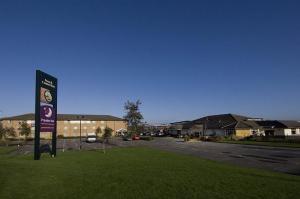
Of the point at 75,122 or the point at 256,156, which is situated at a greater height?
the point at 75,122

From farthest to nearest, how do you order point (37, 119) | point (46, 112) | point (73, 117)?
point (73, 117)
point (46, 112)
point (37, 119)

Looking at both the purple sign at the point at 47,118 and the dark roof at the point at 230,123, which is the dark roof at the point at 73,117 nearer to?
the dark roof at the point at 230,123

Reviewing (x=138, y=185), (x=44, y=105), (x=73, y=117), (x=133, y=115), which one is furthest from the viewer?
(x=73, y=117)

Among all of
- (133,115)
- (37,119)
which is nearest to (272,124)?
(133,115)

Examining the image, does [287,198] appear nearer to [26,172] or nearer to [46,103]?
[26,172]

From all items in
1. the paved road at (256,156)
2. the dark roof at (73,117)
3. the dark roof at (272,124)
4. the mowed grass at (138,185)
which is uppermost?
the dark roof at (73,117)

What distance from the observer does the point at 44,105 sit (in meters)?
25.9

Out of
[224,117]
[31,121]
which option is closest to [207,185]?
[224,117]

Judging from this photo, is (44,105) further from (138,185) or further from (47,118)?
(138,185)

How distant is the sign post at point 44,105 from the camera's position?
2439 centimetres

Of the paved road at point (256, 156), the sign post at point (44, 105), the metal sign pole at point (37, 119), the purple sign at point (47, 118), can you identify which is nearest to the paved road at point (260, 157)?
the paved road at point (256, 156)

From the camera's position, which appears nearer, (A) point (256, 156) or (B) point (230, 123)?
(A) point (256, 156)

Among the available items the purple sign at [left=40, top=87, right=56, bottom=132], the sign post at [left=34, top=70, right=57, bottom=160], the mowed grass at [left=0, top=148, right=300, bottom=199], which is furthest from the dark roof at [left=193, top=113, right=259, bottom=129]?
the mowed grass at [left=0, top=148, right=300, bottom=199]

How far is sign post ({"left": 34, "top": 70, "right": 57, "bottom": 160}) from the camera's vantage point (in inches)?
960
